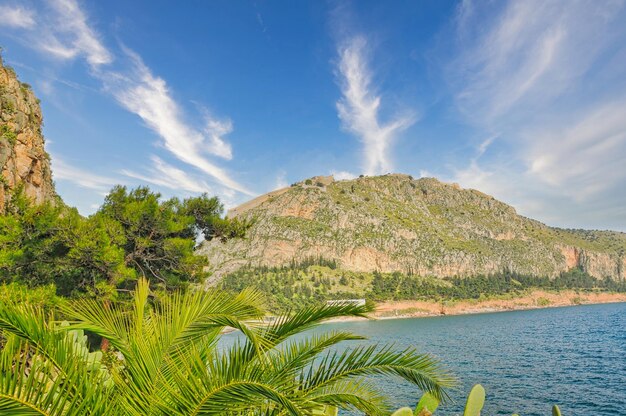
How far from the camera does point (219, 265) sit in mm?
160625

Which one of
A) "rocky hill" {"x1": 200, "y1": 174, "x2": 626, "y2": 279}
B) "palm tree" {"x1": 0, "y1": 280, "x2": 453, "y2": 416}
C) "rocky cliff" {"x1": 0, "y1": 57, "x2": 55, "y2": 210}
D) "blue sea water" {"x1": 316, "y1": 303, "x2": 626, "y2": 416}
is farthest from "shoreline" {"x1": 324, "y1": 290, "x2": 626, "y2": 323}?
"palm tree" {"x1": 0, "y1": 280, "x2": 453, "y2": 416}

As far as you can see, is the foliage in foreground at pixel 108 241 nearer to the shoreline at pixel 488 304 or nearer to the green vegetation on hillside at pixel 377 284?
the green vegetation on hillside at pixel 377 284

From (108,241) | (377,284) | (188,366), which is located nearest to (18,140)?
(108,241)

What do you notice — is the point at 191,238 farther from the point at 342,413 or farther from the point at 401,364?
the point at 401,364

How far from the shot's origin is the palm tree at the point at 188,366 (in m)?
2.86

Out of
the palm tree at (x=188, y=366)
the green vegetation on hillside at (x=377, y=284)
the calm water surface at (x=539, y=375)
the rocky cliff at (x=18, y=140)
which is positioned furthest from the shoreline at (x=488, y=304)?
the palm tree at (x=188, y=366)

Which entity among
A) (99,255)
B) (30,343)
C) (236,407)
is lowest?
(236,407)

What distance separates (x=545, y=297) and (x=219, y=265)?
455 feet

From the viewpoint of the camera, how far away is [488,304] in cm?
14325

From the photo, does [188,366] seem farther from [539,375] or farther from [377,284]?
[377,284]

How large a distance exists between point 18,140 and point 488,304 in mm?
154380

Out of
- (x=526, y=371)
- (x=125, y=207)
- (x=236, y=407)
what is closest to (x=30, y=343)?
(x=236, y=407)

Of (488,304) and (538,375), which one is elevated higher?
(488,304)

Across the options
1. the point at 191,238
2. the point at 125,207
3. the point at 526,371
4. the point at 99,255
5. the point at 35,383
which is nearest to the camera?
the point at 35,383
